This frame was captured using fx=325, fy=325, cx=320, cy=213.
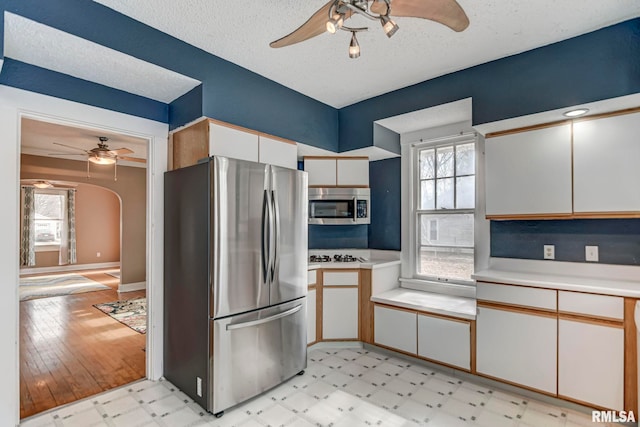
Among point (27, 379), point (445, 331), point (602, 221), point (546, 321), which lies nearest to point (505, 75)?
point (602, 221)

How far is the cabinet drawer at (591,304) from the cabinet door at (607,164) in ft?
2.10

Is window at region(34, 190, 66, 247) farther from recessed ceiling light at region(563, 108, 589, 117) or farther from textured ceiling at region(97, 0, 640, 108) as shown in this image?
recessed ceiling light at region(563, 108, 589, 117)

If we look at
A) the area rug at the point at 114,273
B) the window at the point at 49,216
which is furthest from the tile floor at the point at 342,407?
the window at the point at 49,216

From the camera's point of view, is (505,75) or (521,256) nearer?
(505,75)

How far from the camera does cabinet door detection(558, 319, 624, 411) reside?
2172 mm

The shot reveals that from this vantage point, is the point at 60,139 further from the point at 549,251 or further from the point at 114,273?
the point at 549,251

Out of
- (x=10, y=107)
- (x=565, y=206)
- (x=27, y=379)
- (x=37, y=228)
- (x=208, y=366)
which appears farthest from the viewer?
(x=37, y=228)

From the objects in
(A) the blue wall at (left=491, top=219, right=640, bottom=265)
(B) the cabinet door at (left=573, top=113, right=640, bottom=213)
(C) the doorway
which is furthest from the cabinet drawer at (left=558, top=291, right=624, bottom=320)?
(C) the doorway

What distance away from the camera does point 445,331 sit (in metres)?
2.92

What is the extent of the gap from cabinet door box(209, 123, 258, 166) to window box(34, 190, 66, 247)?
28.0 feet

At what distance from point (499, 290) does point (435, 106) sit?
1710 mm

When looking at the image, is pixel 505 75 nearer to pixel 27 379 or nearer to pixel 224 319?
pixel 224 319

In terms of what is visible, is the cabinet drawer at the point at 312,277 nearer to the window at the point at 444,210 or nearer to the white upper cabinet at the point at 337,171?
the white upper cabinet at the point at 337,171

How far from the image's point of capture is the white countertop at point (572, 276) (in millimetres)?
2254
